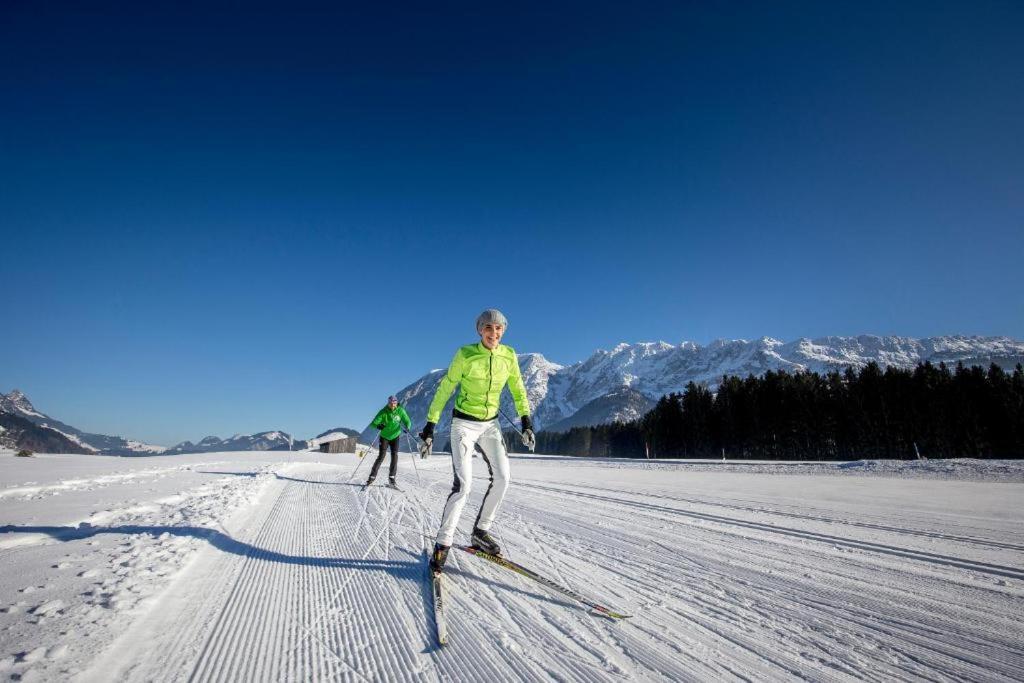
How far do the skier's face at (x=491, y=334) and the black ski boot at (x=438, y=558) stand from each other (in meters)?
1.93

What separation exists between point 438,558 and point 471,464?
2.99ft

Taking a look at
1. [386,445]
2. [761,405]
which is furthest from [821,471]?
[761,405]

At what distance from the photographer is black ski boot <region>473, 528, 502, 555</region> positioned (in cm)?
412

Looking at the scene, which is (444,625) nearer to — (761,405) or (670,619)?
(670,619)

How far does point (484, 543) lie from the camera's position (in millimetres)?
4184

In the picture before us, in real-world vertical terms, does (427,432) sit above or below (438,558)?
above

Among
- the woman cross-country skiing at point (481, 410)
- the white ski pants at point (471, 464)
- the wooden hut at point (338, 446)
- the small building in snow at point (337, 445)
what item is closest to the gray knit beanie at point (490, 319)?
the woman cross-country skiing at point (481, 410)

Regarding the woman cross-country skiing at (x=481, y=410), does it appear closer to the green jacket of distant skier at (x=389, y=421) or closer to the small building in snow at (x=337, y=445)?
the green jacket of distant skier at (x=389, y=421)

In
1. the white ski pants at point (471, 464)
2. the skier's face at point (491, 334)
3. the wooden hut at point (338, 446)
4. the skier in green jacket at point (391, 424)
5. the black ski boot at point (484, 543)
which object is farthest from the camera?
the wooden hut at point (338, 446)

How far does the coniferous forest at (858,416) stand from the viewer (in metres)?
40.2

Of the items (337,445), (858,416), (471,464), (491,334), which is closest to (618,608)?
(471,464)

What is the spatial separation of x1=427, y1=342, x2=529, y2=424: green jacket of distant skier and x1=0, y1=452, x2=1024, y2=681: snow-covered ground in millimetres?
1535

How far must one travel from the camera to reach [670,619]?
9.34ft

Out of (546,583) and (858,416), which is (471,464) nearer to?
(546,583)
